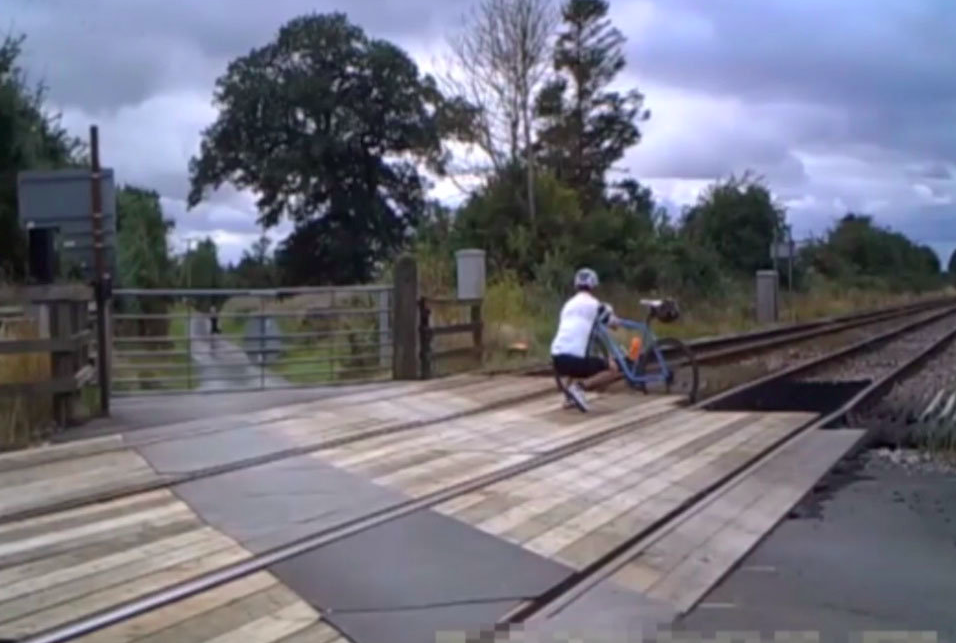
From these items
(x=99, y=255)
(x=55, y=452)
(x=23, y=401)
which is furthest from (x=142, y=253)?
(x=55, y=452)

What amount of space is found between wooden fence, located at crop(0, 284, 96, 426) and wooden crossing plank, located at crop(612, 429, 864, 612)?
18.4 feet

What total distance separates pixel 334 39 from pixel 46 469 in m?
49.7

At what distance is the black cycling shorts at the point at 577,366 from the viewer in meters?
14.5

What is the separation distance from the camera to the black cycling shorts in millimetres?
14502

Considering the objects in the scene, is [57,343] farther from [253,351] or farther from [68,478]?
[253,351]

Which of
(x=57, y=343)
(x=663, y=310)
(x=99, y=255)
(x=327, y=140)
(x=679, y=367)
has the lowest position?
(x=679, y=367)

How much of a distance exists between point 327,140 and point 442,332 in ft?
127

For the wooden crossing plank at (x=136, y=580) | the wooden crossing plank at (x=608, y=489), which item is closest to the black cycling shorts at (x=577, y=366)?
the wooden crossing plank at (x=608, y=489)

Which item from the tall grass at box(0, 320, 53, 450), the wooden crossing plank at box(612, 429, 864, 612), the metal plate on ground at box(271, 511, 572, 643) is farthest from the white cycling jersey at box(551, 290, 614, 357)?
the metal plate on ground at box(271, 511, 572, 643)

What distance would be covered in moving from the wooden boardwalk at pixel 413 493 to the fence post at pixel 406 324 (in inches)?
103

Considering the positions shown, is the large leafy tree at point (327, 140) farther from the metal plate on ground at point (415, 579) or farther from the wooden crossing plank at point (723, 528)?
the metal plate on ground at point (415, 579)

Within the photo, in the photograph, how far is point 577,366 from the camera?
1452 centimetres

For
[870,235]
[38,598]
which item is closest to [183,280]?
Answer: [38,598]

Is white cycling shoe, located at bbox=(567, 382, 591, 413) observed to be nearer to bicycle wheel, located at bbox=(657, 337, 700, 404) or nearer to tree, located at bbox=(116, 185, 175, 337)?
bicycle wheel, located at bbox=(657, 337, 700, 404)
